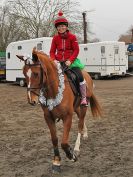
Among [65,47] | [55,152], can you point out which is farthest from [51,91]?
[65,47]

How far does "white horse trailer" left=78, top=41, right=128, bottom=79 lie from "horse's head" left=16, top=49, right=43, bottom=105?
69.0 feet

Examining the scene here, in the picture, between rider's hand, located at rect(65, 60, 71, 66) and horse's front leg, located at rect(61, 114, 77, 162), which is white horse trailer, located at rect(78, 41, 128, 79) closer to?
rider's hand, located at rect(65, 60, 71, 66)

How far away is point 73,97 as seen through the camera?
19.6ft

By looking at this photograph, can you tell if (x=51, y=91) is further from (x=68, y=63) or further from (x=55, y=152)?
(x=55, y=152)

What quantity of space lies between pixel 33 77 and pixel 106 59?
69.5 feet

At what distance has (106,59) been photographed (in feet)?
85.1

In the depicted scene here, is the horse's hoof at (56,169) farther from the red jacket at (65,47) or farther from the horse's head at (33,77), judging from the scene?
the red jacket at (65,47)

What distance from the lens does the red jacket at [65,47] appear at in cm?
630

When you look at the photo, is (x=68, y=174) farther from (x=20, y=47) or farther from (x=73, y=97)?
(x=20, y=47)

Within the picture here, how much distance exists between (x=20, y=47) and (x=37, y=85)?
59.2 feet

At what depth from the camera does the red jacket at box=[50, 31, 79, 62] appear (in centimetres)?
630

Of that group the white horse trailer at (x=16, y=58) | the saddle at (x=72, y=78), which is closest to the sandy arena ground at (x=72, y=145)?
the saddle at (x=72, y=78)

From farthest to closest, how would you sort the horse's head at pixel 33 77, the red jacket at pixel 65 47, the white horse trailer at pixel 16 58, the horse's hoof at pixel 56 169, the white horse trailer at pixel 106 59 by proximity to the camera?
the white horse trailer at pixel 106 59, the white horse trailer at pixel 16 58, the red jacket at pixel 65 47, the horse's hoof at pixel 56 169, the horse's head at pixel 33 77

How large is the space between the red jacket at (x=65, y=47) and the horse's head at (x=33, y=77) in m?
1.23
